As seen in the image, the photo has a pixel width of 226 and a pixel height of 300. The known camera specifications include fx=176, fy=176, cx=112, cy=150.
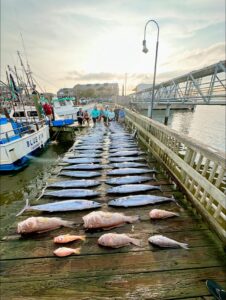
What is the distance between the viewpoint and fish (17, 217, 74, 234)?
2.60m

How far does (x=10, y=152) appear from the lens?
8.16 metres

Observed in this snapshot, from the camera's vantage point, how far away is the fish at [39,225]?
8.54 feet

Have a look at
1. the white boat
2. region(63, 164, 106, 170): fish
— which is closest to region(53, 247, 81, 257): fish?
region(63, 164, 106, 170): fish

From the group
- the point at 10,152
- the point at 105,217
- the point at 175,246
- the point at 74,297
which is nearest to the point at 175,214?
the point at 175,246

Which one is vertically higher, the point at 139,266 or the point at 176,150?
the point at 176,150

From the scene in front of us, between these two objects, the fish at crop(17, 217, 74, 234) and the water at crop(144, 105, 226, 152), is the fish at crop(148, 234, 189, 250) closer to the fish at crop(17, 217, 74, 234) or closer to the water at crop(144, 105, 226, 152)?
the fish at crop(17, 217, 74, 234)

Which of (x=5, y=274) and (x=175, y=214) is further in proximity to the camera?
(x=175, y=214)

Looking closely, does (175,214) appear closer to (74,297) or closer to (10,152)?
(74,297)

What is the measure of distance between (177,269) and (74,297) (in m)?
1.19

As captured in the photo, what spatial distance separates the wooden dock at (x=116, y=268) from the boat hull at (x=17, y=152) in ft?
20.9

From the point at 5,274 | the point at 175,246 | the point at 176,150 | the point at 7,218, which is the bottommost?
the point at 7,218

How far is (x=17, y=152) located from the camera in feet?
28.5

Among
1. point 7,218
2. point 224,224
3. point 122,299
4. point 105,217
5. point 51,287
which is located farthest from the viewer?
point 7,218

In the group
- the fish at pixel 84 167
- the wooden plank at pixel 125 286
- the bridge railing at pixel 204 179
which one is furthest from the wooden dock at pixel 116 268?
the fish at pixel 84 167
